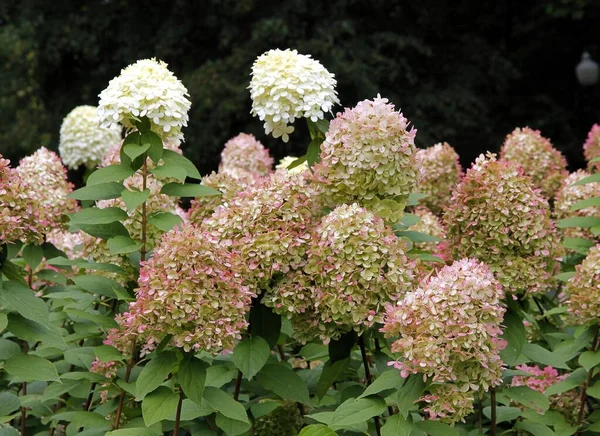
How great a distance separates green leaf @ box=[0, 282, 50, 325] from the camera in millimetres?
3164

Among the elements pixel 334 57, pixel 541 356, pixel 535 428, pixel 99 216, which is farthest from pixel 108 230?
pixel 334 57

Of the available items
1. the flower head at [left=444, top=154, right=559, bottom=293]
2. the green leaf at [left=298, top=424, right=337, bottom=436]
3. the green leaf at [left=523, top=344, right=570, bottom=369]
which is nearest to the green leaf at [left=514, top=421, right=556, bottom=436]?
the green leaf at [left=523, top=344, right=570, bottom=369]

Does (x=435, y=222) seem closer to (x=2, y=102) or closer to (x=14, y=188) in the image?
(x=14, y=188)

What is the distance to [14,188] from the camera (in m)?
3.38

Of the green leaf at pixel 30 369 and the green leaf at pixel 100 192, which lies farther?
the green leaf at pixel 100 192

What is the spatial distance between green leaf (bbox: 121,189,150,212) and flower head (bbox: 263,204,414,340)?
2.16ft

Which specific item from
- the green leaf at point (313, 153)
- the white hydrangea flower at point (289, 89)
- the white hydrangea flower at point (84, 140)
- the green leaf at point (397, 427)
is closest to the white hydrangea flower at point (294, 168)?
the green leaf at point (313, 153)

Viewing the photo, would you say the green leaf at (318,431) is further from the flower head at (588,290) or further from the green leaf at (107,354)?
the flower head at (588,290)

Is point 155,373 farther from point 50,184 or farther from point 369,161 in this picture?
point 50,184

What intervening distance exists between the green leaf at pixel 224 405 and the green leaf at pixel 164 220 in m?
0.70

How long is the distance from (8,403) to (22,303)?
25.3 inches

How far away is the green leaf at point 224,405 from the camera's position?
120 inches

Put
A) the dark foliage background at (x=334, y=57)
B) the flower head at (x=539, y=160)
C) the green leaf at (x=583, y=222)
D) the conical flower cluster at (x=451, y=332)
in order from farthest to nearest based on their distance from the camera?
the dark foliage background at (x=334, y=57), the flower head at (x=539, y=160), the green leaf at (x=583, y=222), the conical flower cluster at (x=451, y=332)

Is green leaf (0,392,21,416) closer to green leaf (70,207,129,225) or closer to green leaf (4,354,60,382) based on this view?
green leaf (4,354,60,382)
